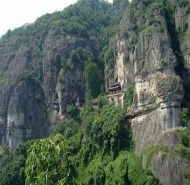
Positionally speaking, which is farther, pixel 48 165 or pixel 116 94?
pixel 116 94

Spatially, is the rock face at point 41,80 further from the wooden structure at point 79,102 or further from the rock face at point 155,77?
the rock face at point 155,77

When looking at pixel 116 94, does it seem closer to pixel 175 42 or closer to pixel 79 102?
pixel 175 42

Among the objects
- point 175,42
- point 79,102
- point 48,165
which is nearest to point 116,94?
point 175,42

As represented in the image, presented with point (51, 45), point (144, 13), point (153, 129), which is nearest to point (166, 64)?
point (153, 129)

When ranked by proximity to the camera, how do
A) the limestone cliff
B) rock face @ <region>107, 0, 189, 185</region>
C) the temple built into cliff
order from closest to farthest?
rock face @ <region>107, 0, 189, 185</region> → the temple built into cliff → the limestone cliff

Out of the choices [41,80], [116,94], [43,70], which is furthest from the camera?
[43,70]

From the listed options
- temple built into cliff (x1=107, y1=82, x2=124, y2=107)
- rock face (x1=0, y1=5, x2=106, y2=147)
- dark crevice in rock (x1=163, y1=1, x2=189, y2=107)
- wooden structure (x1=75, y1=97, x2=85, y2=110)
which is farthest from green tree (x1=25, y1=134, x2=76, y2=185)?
rock face (x1=0, y1=5, x2=106, y2=147)

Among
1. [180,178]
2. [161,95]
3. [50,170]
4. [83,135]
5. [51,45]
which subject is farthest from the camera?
[51,45]

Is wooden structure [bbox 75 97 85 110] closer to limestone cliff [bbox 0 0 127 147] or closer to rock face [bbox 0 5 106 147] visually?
limestone cliff [bbox 0 0 127 147]

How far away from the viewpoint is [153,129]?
46.8m

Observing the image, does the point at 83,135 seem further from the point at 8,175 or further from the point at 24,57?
the point at 24,57

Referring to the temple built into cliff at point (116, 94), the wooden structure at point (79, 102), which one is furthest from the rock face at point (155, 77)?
the wooden structure at point (79, 102)

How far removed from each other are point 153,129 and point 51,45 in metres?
34.7

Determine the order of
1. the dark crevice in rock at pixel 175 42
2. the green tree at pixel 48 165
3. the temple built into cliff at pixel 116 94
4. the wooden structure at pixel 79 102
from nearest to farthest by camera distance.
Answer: the green tree at pixel 48 165 < the dark crevice in rock at pixel 175 42 < the temple built into cliff at pixel 116 94 < the wooden structure at pixel 79 102
